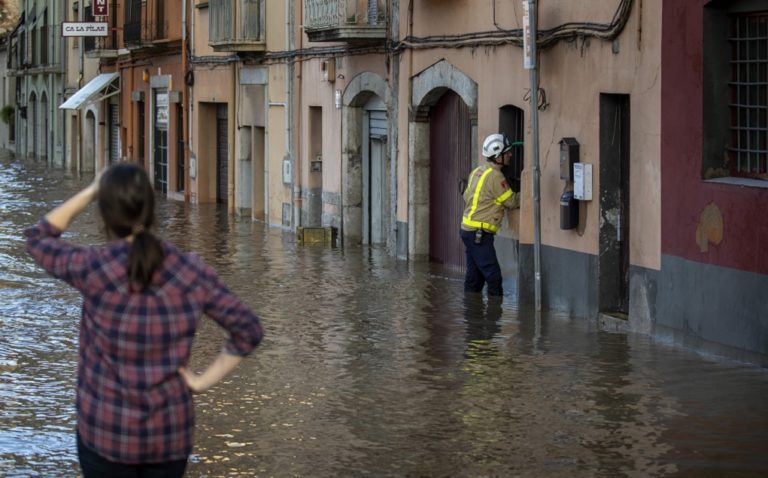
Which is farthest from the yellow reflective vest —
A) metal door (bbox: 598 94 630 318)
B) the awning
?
the awning

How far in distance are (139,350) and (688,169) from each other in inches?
320

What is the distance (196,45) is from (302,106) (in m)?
7.65

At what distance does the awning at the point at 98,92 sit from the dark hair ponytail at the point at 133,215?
122 feet

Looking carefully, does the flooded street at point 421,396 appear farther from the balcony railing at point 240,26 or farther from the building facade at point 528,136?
the balcony railing at point 240,26

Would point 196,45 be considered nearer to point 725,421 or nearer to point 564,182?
point 564,182

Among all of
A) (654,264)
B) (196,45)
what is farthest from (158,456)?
(196,45)

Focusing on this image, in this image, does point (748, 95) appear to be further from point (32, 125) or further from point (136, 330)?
point (32, 125)

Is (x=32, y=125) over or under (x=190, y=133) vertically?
over

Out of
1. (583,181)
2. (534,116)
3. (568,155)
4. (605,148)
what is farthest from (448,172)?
(605,148)

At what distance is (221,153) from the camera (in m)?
32.2

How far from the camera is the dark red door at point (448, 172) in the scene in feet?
61.4

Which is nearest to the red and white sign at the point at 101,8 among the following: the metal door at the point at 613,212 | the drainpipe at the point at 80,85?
the drainpipe at the point at 80,85

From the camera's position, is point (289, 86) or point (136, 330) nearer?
point (136, 330)

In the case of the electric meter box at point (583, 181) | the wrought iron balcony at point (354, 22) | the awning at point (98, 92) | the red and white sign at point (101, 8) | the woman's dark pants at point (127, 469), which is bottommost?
the woman's dark pants at point (127, 469)
